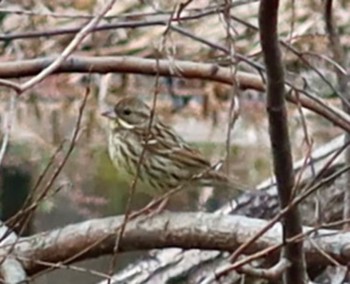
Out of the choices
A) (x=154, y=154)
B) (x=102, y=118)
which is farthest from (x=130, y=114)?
(x=102, y=118)

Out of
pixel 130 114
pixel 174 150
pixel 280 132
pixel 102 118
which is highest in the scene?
pixel 280 132

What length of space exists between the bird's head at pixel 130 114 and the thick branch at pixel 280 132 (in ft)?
6.51

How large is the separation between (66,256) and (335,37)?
0.82 metres

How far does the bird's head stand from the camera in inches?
168

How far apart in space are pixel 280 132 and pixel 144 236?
1.11 meters

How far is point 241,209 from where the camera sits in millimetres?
4000

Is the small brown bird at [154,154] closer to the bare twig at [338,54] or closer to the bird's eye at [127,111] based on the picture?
the bird's eye at [127,111]

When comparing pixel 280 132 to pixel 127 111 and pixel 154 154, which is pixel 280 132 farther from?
pixel 127 111

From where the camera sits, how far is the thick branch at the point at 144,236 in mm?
3096

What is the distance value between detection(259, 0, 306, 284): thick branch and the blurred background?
95 cm

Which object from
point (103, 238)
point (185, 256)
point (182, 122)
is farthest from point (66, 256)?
point (182, 122)

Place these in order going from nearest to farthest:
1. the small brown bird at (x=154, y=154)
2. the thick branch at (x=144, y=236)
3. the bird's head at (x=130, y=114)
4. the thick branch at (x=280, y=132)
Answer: the thick branch at (x=280, y=132), the thick branch at (x=144, y=236), the small brown bird at (x=154, y=154), the bird's head at (x=130, y=114)

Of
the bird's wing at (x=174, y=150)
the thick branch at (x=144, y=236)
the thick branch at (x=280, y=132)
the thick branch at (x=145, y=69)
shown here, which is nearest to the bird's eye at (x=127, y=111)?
the bird's wing at (x=174, y=150)

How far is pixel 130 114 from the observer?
4.28 metres
